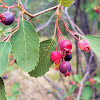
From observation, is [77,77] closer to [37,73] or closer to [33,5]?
[37,73]

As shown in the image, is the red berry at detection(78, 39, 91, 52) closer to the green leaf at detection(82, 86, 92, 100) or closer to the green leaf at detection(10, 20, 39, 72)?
the green leaf at detection(10, 20, 39, 72)

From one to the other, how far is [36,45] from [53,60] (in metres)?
0.13

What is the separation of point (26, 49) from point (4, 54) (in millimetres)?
99

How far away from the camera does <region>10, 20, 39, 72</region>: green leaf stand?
0.66 metres

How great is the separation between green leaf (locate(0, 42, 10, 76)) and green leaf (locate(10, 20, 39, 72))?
3cm

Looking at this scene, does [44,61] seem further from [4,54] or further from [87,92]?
[87,92]

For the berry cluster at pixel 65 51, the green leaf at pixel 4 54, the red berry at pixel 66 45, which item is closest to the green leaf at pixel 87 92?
the berry cluster at pixel 65 51

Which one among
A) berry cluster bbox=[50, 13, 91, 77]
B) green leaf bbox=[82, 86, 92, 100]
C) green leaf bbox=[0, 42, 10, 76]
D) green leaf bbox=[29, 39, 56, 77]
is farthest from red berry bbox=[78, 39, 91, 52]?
green leaf bbox=[82, 86, 92, 100]

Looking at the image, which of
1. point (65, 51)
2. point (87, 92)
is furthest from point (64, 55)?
point (87, 92)

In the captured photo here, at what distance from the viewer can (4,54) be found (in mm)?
647

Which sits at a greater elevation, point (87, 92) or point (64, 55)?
point (64, 55)

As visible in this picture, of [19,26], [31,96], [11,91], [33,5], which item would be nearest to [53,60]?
[19,26]

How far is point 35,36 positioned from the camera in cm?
68

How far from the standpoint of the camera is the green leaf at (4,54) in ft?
2.04
